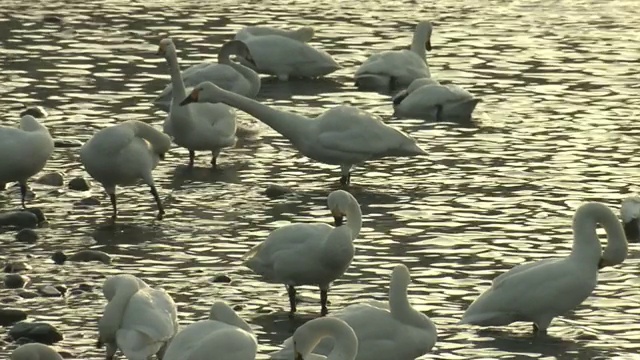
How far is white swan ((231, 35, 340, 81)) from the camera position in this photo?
21.7 meters

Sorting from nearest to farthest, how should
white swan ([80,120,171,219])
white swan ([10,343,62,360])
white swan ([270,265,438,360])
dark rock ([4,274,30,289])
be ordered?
white swan ([10,343,62,360])
white swan ([270,265,438,360])
dark rock ([4,274,30,289])
white swan ([80,120,171,219])

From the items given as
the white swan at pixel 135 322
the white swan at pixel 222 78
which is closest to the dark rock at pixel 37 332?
the white swan at pixel 135 322

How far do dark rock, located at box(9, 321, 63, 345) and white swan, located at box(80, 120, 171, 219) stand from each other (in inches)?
141

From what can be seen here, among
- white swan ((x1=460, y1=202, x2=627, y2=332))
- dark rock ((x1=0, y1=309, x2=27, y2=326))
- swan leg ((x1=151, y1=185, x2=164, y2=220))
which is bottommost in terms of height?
swan leg ((x1=151, y1=185, x2=164, y2=220))

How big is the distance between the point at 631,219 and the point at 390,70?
295 inches

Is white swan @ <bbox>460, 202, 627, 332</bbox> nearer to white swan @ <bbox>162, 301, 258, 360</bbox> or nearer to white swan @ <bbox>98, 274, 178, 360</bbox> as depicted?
white swan @ <bbox>98, 274, 178, 360</bbox>

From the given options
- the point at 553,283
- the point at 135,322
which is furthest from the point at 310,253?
the point at 135,322

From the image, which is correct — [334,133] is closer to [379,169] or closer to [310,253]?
[379,169]

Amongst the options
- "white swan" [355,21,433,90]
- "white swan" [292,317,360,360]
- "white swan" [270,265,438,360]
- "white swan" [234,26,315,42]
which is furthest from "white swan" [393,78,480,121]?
"white swan" [292,317,360,360]

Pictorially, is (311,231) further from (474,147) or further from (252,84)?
(252,84)

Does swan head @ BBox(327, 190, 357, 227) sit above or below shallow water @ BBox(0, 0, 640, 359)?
above

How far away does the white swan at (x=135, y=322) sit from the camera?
9.92 metres

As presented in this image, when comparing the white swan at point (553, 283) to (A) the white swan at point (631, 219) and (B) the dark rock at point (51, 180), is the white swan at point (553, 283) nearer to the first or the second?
(A) the white swan at point (631, 219)

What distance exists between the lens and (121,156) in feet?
47.3
